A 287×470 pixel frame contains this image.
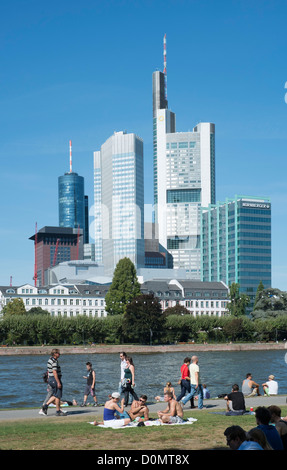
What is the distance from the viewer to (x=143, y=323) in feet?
420

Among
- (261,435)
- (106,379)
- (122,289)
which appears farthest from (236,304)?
(261,435)

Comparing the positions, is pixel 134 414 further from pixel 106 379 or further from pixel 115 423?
pixel 106 379

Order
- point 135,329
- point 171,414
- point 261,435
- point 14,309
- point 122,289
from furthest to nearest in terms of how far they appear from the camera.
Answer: point 14,309
point 122,289
point 135,329
point 171,414
point 261,435

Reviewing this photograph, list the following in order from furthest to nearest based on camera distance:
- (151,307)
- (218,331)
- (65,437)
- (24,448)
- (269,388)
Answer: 1. (218,331)
2. (151,307)
3. (269,388)
4. (65,437)
5. (24,448)

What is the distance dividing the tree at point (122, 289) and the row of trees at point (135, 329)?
1529 centimetres

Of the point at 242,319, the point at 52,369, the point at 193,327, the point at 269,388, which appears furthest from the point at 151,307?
the point at 52,369

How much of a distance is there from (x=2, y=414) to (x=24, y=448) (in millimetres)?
9979

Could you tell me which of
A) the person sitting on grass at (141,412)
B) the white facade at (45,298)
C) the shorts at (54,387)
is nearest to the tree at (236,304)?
the white facade at (45,298)

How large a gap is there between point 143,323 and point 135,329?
1.98 m

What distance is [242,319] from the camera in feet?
463

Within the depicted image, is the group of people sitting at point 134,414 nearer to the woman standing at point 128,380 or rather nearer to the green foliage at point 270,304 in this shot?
the woman standing at point 128,380

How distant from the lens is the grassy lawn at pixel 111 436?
1748 cm
